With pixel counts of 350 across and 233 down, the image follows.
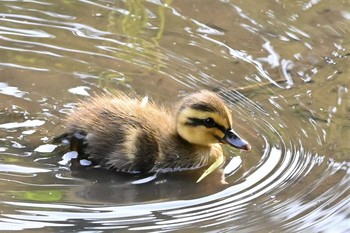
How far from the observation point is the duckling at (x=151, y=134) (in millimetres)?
4277

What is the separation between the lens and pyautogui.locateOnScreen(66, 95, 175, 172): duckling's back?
14.0 feet

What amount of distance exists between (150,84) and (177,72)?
0.20 m

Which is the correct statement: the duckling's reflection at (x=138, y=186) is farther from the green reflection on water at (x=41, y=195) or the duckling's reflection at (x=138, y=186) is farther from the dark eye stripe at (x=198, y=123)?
the dark eye stripe at (x=198, y=123)

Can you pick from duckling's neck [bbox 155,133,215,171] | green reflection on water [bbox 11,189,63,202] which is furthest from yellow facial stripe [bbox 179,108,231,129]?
green reflection on water [bbox 11,189,63,202]

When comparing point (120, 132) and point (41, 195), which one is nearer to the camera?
point (41, 195)

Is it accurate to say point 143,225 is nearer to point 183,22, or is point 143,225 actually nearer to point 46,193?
point 46,193

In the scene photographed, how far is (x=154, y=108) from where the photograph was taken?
14.8ft

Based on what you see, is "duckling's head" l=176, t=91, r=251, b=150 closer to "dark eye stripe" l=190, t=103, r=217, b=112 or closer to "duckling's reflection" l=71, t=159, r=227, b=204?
"dark eye stripe" l=190, t=103, r=217, b=112

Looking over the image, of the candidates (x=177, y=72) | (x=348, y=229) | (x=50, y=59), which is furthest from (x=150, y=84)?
(x=348, y=229)

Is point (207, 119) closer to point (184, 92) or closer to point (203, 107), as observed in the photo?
point (203, 107)

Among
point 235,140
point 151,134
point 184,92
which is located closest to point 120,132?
point 151,134

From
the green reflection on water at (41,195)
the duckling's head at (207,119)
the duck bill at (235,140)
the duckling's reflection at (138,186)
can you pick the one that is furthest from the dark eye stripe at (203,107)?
the green reflection on water at (41,195)

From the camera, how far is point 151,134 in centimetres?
433

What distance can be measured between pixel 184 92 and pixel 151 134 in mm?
611
